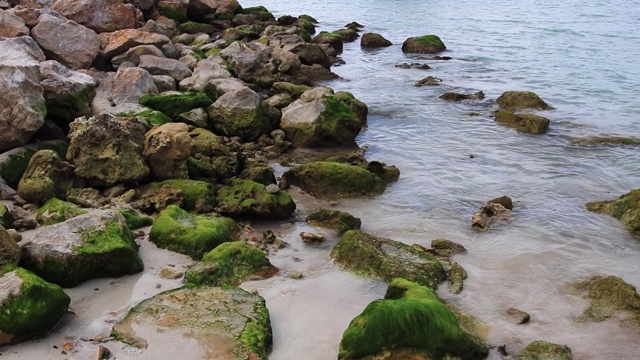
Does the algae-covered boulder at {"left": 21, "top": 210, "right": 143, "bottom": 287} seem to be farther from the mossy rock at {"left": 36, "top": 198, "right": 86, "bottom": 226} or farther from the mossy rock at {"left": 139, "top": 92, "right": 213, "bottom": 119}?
the mossy rock at {"left": 139, "top": 92, "right": 213, "bottom": 119}

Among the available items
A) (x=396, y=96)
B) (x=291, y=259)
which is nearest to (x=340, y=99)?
(x=396, y=96)

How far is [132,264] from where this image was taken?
7184 millimetres

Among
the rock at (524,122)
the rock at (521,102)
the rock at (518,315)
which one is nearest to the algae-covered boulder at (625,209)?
the rock at (518,315)

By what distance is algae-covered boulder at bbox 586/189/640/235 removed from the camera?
9.38 m

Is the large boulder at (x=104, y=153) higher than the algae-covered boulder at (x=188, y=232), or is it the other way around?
the large boulder at (x=104, y=153)

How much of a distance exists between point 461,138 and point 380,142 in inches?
76.8

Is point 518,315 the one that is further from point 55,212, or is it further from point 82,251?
point 55,212

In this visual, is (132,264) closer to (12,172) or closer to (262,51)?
(12,172)

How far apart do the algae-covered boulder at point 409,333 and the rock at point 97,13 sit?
15.4 m

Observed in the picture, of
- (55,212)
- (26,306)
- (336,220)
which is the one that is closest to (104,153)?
(55,212)

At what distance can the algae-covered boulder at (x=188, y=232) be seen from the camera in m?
7.80

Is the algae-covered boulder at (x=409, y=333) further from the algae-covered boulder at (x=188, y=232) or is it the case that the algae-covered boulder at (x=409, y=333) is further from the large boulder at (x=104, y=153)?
the large boulder at (x=104, y=153)

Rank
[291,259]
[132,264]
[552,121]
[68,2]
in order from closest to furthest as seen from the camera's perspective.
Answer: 1. [132,264]
2. [291,259]
3. [552,121]
4. [68,2]

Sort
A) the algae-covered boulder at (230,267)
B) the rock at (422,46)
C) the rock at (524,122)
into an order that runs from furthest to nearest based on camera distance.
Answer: the rock at (422,46) → the rock at (524,122) → the algae-covered boulder at (230,267)
